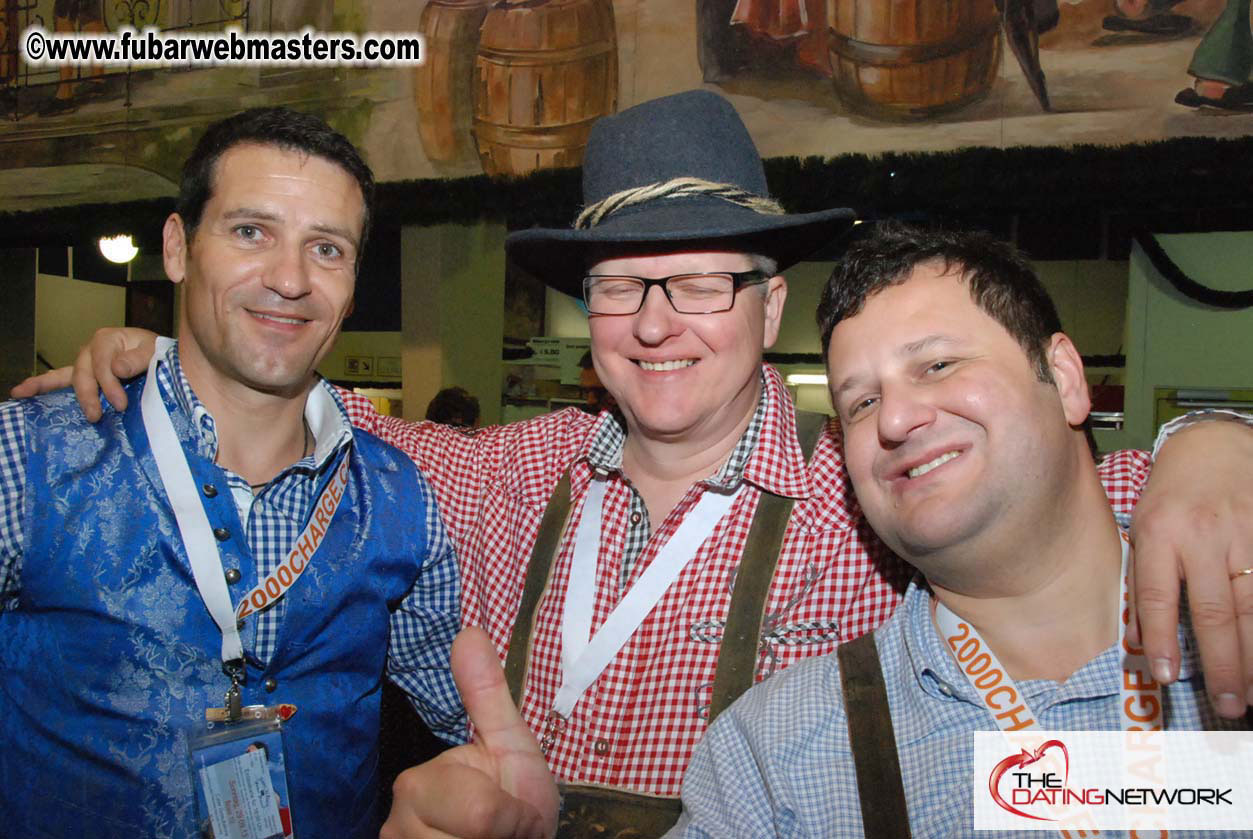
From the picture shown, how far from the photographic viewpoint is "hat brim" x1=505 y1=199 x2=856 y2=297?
1.70 m

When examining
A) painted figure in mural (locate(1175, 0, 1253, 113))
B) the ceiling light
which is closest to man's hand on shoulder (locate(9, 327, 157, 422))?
painted figure in mural (locate(1175, 0, 1253, 113))

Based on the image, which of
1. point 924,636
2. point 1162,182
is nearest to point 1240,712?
point 924,636

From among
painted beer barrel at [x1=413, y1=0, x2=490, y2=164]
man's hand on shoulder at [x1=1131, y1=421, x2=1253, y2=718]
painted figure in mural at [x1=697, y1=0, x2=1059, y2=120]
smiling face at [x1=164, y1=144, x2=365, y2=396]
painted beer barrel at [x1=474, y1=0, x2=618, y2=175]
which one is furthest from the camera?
painted beer barrel at [x1=413, y1=0, x2=490, y2=164]

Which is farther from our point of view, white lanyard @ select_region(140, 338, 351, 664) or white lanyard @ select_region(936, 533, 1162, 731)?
white lanyard @ select_region(140, 338, 351, 664)

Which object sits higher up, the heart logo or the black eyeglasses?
the black eyeglasses

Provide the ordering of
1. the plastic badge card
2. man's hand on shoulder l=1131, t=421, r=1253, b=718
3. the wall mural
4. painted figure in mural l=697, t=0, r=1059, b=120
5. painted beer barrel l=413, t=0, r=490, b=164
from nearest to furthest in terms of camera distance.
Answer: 1. man's hand on shoulder l=1131, t=421, r=1253, b=718
2. the plastic badge card
3. the wall mural
4. painted figure in mural l=697, t=0, r=1059, b=120
5. painted beer barrel l=413, t=0, r=490, b=164

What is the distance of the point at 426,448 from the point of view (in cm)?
214

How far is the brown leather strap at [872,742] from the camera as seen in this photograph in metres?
1.29

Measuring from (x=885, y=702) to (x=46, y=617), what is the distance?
1.50 meters

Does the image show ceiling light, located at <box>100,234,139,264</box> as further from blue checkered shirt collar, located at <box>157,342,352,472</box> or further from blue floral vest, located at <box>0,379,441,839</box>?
blue floral vest, located at <box>0,379,441,839</box>

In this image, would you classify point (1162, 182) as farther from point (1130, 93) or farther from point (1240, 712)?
point (1240, 712)

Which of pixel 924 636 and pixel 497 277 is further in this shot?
pixel 497 277

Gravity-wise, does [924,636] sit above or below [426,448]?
below

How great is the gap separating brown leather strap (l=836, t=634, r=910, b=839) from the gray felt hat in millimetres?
828
